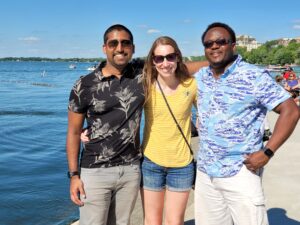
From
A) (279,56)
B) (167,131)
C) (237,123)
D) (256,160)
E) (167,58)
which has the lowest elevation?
(256,160)

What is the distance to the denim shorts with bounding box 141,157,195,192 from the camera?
381 centimetres

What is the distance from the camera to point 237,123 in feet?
10.6

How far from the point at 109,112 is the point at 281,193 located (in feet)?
11.6

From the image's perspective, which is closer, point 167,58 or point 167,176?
point 167,58

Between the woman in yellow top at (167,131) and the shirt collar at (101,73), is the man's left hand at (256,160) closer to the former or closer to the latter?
the woman in yellow top at (167,131)

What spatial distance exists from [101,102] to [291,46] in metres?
177

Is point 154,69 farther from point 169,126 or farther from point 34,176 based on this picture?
point 34,176

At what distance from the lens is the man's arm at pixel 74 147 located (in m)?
3.55

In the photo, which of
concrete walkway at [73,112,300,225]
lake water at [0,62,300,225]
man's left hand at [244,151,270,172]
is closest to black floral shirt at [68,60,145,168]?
man's left hand at [244,151,270,172]

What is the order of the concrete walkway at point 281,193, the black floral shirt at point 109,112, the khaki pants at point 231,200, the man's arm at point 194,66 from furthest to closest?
1. the concrete walkway at point 281,193
2. the man's arm at point 194,66
3. the black floral shirt at point 109,112
4. the khaki pants at point 231,200

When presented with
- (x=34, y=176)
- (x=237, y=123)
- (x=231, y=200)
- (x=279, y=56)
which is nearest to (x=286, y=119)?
(x=237, y=123)

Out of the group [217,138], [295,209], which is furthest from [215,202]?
[295,209]

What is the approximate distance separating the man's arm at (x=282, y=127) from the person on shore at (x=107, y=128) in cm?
111

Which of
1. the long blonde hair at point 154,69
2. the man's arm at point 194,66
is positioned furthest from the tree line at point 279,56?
the long blonde hair at point 154,69
